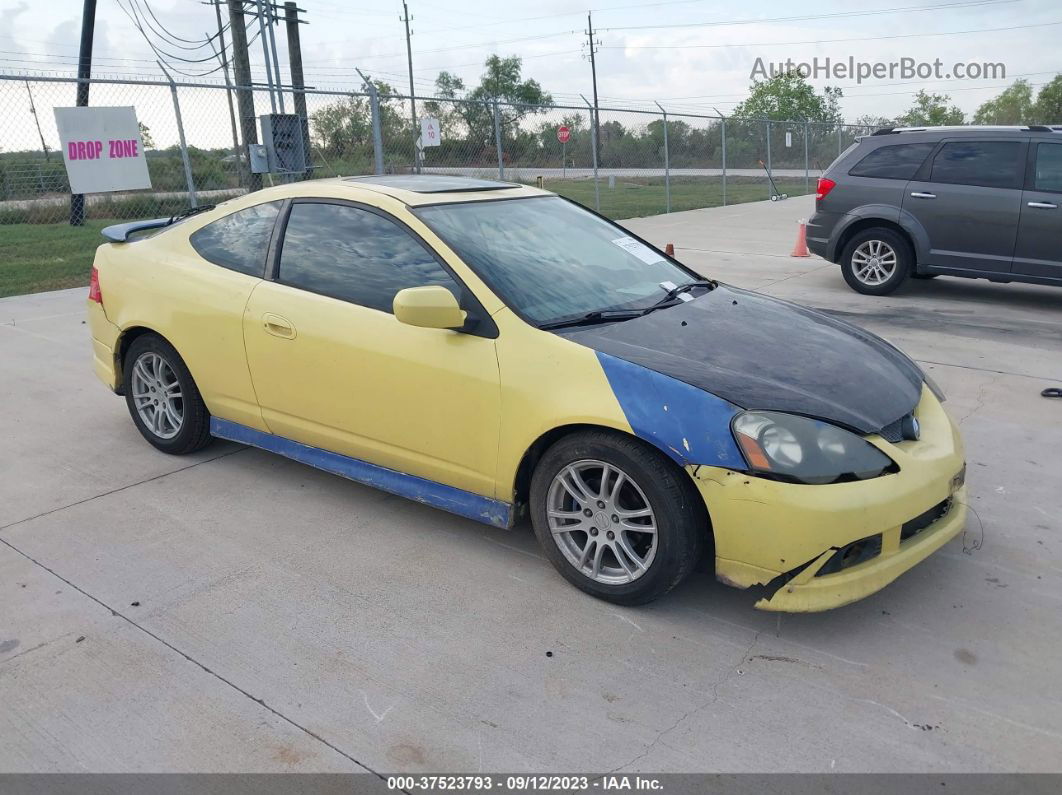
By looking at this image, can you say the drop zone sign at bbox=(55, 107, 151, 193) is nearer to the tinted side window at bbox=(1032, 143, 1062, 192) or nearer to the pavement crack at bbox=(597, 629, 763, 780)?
the tinted side window at bbox=(1032, 143, 1062, 192)

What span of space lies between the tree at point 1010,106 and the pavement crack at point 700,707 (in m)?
73.2

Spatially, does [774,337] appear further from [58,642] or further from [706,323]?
[58,642]

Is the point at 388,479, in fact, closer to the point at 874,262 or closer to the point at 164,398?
the point at 164,398

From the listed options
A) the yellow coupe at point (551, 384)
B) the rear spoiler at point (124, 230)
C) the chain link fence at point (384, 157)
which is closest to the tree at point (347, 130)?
the chain link fence at point (384, 157)

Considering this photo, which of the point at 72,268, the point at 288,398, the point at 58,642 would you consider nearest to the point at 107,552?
the point at 58,642

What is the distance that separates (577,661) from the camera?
3010 millimetres

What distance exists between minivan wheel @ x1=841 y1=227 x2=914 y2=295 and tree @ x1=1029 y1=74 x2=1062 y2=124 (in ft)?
186

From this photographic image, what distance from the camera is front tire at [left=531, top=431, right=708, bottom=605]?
10.1ft

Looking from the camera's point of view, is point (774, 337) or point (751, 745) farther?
point (774, 337)

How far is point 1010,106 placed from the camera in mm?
67938

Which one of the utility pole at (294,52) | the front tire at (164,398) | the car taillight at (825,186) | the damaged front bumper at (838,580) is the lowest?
the damaged front bumper at (838,580)

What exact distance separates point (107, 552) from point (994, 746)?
3.42 m

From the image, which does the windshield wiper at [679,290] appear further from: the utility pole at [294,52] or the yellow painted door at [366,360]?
the utility pole at [294,52]

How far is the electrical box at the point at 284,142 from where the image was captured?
1206 centimetres
